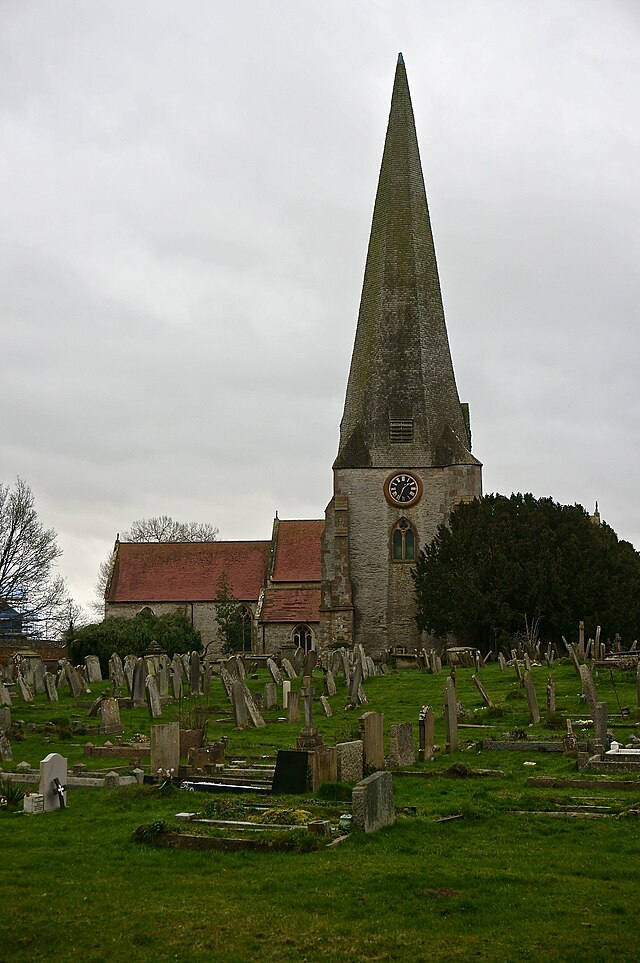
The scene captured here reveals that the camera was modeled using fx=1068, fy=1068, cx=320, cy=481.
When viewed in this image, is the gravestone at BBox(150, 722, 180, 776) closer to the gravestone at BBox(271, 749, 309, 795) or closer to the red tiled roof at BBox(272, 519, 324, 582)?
the gravestone at BBox(271, 749, 309, 795)

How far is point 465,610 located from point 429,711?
24.6 metres

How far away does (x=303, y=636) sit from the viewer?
185ft

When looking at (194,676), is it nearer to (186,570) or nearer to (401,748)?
(401,748)

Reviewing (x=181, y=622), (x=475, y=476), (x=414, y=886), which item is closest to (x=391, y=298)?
(x=475, y=476)

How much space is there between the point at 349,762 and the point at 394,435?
35.9m

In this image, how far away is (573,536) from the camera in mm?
40750

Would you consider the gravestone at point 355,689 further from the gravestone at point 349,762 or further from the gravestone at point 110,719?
the gravestone at point 349,762

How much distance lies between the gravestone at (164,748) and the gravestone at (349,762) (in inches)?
98.0

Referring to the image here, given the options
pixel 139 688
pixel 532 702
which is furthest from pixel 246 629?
pixel 532 702

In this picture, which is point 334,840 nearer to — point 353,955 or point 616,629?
point 353,955

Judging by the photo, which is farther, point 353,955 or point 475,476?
point 475,476

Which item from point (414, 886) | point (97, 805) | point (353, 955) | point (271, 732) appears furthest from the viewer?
point (271, 732)

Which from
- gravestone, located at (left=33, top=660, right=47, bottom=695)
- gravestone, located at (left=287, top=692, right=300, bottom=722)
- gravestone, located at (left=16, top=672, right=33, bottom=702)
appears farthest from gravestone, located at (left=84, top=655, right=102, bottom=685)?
gravestone, located at (left=287, top=692, right=300, bottom=722)

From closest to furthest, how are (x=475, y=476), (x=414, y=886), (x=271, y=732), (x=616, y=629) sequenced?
(x=414, y=886) → (x=271, y=732) → (x=616, y=629) → (x=475, y=476)
